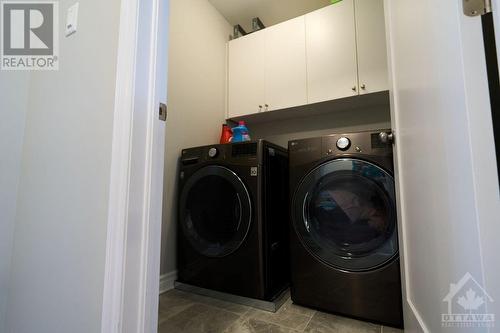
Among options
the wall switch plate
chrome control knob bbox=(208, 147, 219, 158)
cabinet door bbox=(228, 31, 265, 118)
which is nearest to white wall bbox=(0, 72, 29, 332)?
the wall switch plate

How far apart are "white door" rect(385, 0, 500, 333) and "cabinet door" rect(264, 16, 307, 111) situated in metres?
1.01

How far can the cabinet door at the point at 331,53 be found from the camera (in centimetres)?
171

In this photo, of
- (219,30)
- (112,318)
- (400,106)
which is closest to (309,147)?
(400,106)

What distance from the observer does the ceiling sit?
6.75 ft

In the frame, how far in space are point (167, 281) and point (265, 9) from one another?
7.75 feet

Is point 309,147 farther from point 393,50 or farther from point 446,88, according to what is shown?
point 446,88

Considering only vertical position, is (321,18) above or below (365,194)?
above

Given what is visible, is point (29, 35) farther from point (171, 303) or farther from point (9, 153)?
point (171, 303)

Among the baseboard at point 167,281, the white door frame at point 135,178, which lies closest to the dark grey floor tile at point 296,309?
the baseboard at point 167,281

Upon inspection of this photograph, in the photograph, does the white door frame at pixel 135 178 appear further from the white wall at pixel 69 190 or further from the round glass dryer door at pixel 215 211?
the round glass dryer door at pixel 215 211

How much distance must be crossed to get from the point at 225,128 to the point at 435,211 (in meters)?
1.69

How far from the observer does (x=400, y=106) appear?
864 millimetres

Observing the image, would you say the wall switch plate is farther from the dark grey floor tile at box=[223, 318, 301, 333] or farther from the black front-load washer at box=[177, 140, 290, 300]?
the dark grey floor tile at box=[223, 318, 301, 333]

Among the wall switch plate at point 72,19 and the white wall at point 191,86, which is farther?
the white wall at point 191,86
